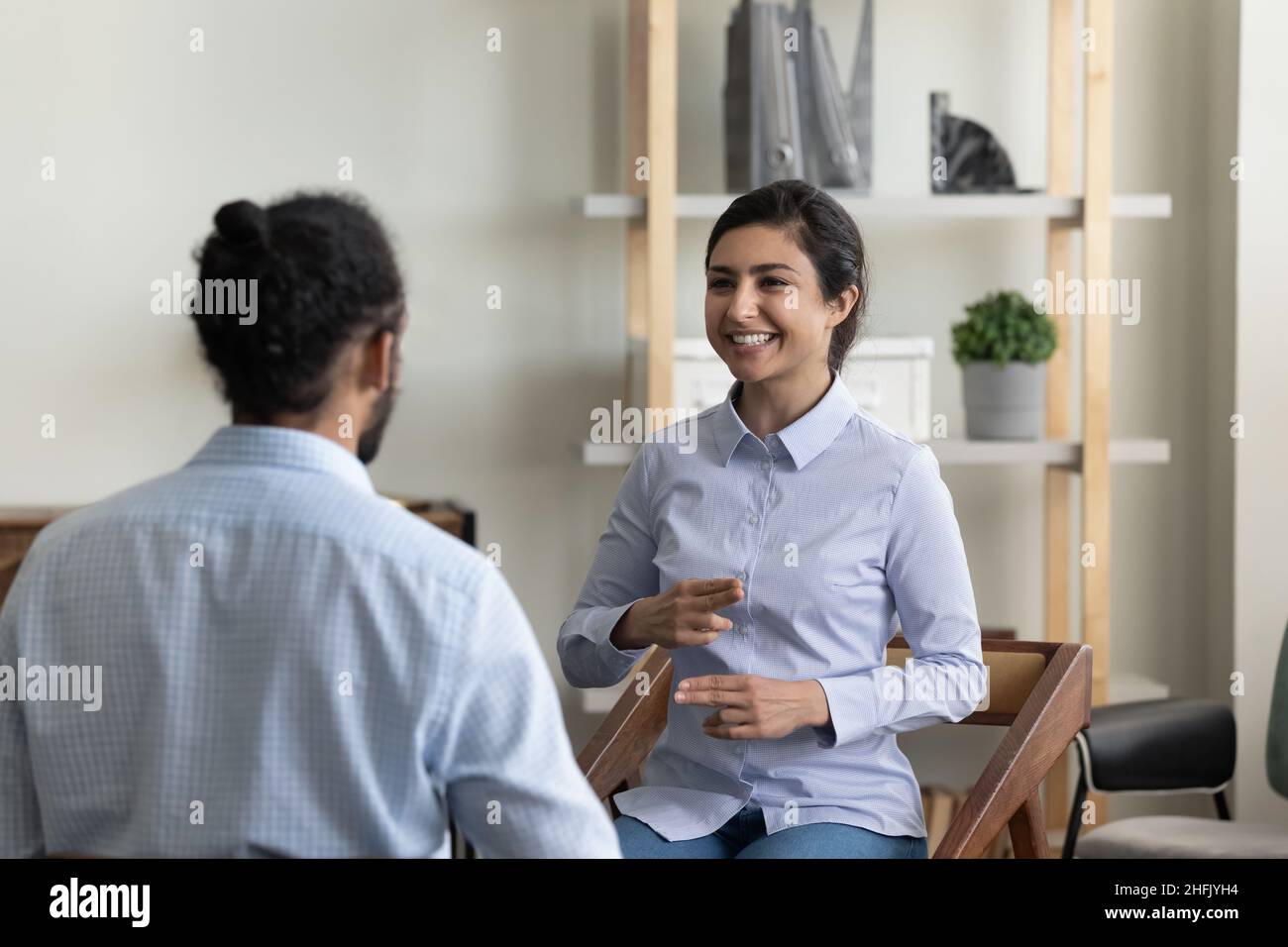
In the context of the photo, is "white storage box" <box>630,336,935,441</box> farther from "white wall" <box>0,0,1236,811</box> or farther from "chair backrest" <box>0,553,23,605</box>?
"chair backrest" <box>0,553,23,605</box>

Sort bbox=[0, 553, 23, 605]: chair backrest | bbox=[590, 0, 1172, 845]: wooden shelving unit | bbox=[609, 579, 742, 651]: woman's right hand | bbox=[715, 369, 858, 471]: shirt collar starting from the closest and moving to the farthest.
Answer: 1. bbox=[609, 579, 742, 651]: woman's right hand
2. bbox=[715, 369, 858, 471]: shirt collar
3. bbox=[0, 553, 23, 605]: chair backrest
4. bbox=[590, 0, 1172, 845]: wooden shelving unit

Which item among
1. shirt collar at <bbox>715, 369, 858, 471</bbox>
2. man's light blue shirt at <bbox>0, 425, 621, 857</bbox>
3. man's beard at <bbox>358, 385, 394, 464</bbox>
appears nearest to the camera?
man's light blue shirt at <bbox>0, 425, 621, 857</bbox>

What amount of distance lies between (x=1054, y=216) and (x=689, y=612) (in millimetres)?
1797

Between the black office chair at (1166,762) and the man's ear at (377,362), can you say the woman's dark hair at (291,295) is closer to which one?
the man's ear at (377,362)

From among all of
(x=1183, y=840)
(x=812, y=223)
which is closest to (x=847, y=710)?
(x=812, y=223)

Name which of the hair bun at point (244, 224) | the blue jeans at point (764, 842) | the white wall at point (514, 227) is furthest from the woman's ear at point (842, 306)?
the white wall at point (514, 227)

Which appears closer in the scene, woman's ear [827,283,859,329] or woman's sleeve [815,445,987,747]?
woman's sleeve [815,445,987,747]

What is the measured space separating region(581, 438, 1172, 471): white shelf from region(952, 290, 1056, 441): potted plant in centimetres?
4

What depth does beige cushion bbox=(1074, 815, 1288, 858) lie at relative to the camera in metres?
2.33

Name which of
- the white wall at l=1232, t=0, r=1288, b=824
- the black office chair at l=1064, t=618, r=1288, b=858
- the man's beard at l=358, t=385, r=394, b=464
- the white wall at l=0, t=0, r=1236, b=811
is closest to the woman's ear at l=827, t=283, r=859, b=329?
the man's beard at l=358, t=385, r=394, b=464

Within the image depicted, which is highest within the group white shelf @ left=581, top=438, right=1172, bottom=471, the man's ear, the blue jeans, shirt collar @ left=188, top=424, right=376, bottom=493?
the man's ear

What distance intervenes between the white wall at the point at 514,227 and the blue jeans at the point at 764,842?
1630 millimetres

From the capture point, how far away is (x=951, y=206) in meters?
2.97
